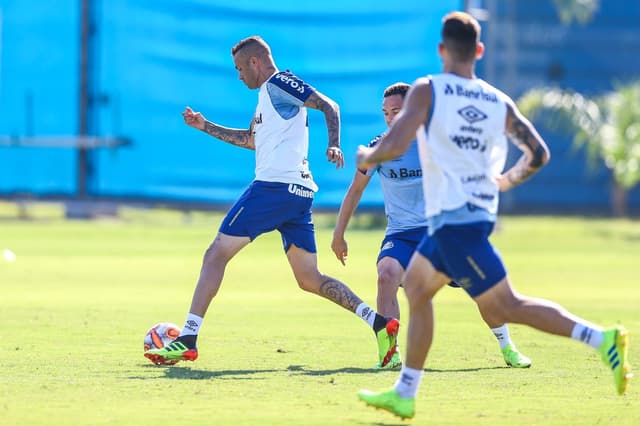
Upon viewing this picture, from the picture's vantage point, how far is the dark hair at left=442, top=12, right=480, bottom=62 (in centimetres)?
791

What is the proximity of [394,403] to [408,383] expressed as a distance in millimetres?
153

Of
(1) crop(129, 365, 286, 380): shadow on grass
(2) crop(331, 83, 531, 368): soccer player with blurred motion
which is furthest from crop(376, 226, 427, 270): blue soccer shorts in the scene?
(1) crop(129, 365, 286, 380): shadow on grass

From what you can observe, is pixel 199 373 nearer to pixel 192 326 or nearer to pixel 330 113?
pixel 192 326

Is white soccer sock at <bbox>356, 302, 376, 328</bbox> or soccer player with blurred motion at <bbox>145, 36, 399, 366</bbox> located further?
white soccer sock at <bbox>356, 302, 376, 328</bbox>

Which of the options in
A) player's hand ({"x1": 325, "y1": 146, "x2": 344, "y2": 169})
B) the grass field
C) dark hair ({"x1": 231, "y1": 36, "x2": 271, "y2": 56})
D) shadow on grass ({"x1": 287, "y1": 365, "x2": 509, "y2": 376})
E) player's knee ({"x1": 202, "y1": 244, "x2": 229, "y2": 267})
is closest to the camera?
the grass field

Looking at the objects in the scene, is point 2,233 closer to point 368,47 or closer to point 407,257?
point 368,47

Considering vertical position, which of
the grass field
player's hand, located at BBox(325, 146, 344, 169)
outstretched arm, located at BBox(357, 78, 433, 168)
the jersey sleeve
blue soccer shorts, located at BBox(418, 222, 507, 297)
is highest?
the jersey sleeve

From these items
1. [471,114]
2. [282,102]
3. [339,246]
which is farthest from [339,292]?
[471,114]

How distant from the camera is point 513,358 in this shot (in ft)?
34.3

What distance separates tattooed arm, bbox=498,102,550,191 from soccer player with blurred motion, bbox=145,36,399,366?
2.27 metres

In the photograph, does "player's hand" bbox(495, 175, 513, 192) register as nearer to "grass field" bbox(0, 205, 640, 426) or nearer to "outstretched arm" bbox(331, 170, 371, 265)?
"grass field" bbox(0, 205, 640, 426)

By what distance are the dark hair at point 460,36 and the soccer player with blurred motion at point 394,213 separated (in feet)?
9.05

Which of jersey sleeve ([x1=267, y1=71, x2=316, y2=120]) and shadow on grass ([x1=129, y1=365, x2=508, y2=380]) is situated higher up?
jersey sleeve ([x1=267, y1=71, x2=316, y2=120])

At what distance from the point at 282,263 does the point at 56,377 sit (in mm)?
13206
